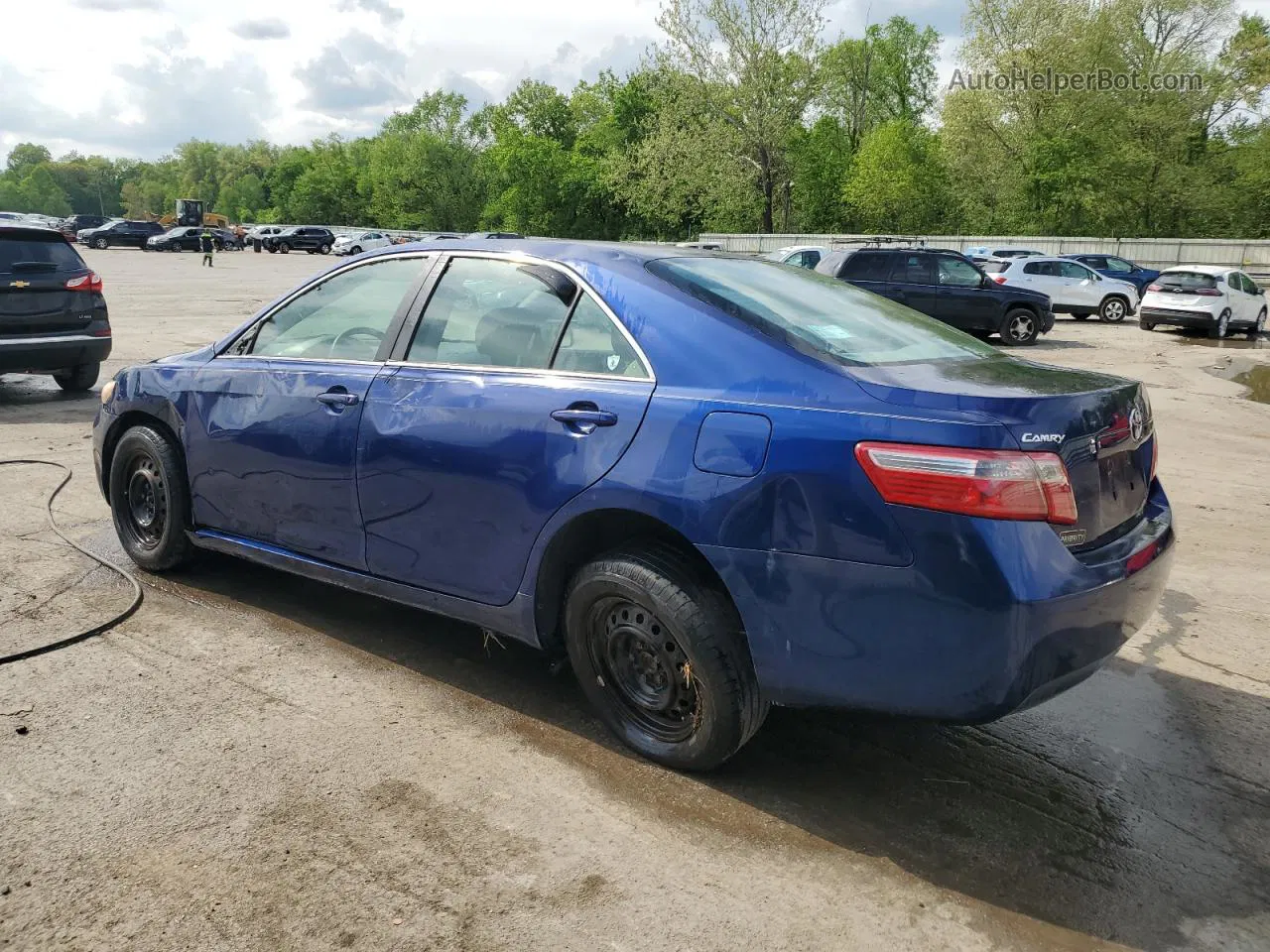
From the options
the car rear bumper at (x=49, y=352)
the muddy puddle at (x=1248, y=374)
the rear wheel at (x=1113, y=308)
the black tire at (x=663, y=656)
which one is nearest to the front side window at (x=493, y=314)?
the black tire at (x=663, y=656)

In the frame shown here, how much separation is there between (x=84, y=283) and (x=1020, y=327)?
1627 cm

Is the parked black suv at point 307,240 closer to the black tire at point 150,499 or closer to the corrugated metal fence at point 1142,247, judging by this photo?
the corrugated metal fence at point 1142,247

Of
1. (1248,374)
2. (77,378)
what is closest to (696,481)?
(77,378)

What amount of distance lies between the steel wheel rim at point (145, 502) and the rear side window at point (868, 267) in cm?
1696

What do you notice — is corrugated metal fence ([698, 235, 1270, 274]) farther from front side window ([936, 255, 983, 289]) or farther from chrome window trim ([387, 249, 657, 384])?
chrome window trim ([387, 249, 657, 384])

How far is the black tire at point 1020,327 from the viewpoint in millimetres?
20250

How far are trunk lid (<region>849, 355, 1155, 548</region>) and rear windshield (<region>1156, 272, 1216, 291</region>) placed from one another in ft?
75.3

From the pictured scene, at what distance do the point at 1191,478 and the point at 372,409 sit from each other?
6910 millimetres

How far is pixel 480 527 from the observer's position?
361cm

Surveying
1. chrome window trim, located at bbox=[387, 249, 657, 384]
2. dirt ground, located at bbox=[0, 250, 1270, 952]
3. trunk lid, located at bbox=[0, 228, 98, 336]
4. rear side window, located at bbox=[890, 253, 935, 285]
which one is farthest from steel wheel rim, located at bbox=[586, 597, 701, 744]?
rear side window, located at bbox=[890, 253, 935, 285]

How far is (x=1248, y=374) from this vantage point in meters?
17.0

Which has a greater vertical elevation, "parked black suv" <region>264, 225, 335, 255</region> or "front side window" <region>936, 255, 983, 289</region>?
"front side window" <region>936, 255, 983, 289</region>

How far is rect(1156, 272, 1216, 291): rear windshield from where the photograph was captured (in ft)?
76.7

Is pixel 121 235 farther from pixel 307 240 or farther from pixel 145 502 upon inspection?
pixel 145 502
